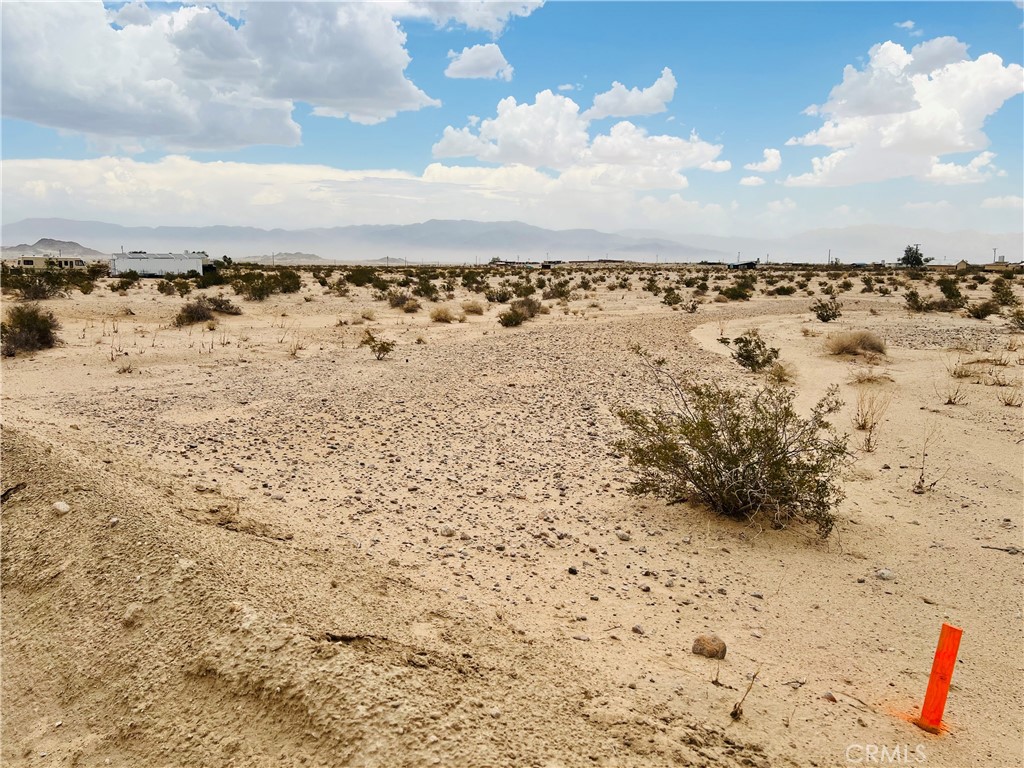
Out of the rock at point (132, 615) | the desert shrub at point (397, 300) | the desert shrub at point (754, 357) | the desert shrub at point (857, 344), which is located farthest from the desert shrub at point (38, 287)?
the desert shrub at point (857, 344)

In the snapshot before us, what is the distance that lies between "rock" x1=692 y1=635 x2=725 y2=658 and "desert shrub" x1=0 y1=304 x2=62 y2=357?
16552 millimetres

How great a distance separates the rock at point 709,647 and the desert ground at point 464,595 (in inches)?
2.7

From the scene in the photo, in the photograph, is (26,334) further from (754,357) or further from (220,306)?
(754,357)

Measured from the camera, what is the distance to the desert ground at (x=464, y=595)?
3502mm

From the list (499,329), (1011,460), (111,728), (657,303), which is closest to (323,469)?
(111,728)

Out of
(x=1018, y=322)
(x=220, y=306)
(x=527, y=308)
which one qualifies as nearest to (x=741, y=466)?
(x=1018, y=322)

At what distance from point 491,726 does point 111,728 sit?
2.21 meters

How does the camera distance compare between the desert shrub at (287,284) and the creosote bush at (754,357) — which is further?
the desert shrub at (287,284)

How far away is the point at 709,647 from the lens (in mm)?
4348

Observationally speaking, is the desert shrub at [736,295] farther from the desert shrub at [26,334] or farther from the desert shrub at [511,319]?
the desert shrub at [26,334]

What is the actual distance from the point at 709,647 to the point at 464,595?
175 cm

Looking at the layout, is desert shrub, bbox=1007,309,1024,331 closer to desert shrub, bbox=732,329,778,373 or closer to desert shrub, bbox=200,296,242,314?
desert shrub, bbox=732,329,778,373

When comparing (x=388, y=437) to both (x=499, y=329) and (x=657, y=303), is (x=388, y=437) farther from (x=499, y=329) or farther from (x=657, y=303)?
(x=657, y=303)

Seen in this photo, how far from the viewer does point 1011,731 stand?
3.75 metres
